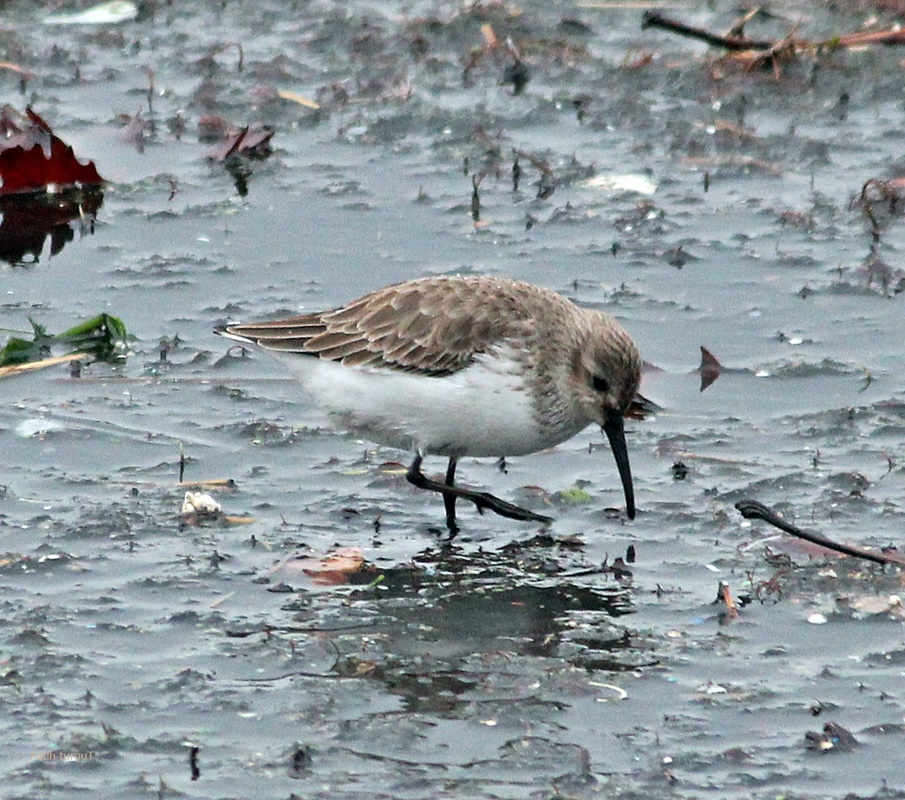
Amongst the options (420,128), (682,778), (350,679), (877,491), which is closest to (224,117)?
(420,128)

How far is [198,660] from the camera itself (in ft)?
19.3

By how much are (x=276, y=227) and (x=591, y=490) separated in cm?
354

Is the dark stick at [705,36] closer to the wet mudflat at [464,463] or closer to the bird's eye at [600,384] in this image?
the wet mudflat at [464,463]

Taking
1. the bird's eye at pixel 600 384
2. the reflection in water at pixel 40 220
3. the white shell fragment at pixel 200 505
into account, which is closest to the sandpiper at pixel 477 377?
the bird's eye at pixel 600 384

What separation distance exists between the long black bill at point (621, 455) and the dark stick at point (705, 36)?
5510 mm

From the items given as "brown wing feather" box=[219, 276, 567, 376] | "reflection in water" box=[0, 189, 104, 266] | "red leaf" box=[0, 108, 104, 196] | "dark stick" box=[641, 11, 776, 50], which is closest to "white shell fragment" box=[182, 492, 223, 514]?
"brown wing feather" box=[219, 276, 567, 376]

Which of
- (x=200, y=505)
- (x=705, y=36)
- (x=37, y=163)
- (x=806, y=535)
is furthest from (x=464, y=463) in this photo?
(x=705, y=36)

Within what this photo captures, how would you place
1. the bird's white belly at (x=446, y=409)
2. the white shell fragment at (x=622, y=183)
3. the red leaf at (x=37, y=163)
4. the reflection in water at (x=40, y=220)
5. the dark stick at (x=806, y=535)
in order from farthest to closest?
1. the white shell fragment at (x=622, y=183)
2. the red leaf at (x=37, y=163)
3. the reflection in water at (x=40, y=220)
4. the bird's white belly at (x=446, y=409)
5. the dark stick at (x=806, y=535)

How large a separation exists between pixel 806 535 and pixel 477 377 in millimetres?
1537

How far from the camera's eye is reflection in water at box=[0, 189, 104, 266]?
9.87m

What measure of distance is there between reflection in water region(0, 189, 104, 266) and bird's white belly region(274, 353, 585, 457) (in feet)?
10.6

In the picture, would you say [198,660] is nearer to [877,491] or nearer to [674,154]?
[877,491]

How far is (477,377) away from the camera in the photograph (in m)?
7.05

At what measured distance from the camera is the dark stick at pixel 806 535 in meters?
6.07
